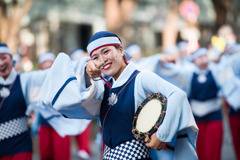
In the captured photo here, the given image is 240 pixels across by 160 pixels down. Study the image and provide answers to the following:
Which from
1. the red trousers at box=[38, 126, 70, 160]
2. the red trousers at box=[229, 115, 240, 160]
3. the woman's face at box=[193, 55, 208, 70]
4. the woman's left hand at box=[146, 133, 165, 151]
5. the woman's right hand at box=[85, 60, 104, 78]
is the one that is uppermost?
the woman's right hand at box=[85, 60, 104, 78]

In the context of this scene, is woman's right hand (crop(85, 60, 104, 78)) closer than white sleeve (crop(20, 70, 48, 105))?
Yes

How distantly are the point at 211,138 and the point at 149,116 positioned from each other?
312 centimetres

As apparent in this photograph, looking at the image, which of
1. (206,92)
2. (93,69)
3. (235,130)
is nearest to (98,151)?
(235,130)

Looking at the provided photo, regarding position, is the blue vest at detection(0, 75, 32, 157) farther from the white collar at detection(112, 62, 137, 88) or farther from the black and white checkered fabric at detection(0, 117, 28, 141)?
the white collar at detection(112, 62, 137, 88)

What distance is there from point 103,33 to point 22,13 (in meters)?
8.76

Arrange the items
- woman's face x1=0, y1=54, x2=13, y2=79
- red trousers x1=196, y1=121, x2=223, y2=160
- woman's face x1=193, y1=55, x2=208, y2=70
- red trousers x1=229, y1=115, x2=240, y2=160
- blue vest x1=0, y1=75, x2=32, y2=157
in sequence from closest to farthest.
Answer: blue vest x1=0, y1=75, x2=32, y2=157, woman's face x1=0, y1=54, x2=13, y2=79, red trousers x1=196, y1=121, x2=223, y2=160, woman's face x1=193, y1=55, x2=208, y2=70, red trousers x1=229, y1=115, x2=240, y2=160

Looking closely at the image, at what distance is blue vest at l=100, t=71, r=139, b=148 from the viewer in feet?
8.88

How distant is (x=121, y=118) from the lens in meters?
2.72

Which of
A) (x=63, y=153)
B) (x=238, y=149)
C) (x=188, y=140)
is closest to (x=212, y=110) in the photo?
(x=238, y=149)

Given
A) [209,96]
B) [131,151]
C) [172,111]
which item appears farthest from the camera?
[209,96]

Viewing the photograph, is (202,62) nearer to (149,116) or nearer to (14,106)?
(14,106)

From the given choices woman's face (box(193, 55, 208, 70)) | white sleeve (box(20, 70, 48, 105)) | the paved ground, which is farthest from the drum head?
the paved ground

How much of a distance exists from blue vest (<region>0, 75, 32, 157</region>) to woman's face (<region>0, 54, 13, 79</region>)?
12cm

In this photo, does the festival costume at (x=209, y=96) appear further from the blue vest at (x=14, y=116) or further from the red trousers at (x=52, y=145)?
the blue vest at (x=14, y=116)
